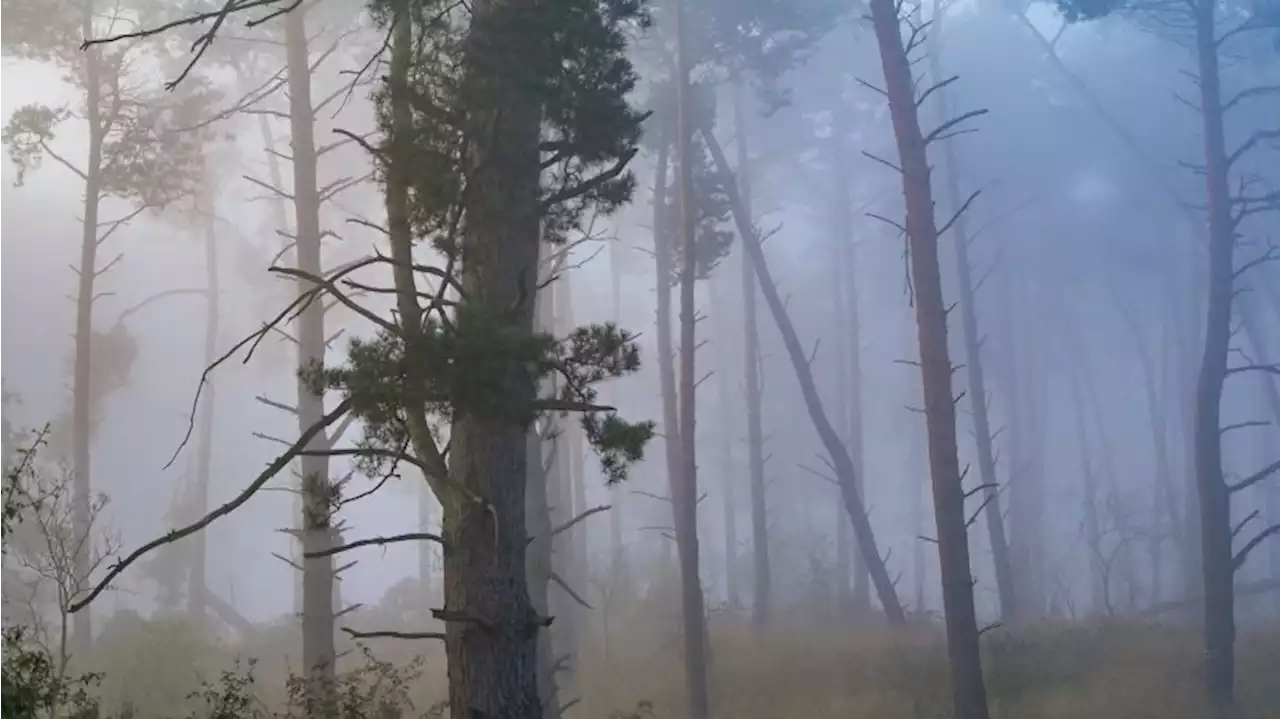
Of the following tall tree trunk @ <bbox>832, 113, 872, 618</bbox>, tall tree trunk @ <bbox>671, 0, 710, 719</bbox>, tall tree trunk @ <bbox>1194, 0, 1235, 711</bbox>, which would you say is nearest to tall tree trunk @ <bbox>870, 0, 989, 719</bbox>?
tall tree trunk @ <bbox>1194, 0, 1235, 711</bbox>

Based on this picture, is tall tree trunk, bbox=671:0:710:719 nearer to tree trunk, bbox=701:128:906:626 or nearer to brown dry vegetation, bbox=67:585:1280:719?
brown dry vegetation, bbox=67:585:1280:719

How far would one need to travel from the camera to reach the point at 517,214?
5234 millimetres

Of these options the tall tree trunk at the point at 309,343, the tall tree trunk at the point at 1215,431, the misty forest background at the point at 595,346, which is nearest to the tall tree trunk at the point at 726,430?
the misty forest background at the point at 595,346

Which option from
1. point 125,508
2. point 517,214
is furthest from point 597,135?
point 125,508

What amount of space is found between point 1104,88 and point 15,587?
2695 centimetres

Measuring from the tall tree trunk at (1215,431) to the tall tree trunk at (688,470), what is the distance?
5.15 metres

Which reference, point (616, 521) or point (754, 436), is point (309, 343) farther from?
point (616, 521)

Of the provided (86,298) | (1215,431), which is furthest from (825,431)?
(86,298)

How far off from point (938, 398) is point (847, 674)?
484 cm

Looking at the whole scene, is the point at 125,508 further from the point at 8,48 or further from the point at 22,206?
the point at 8,48

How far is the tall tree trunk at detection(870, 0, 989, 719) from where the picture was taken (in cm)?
791

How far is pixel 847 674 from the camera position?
461 inches

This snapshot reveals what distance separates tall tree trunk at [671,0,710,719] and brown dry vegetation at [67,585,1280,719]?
63cm

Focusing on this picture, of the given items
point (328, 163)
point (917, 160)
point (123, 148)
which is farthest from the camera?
point (328, 163)
